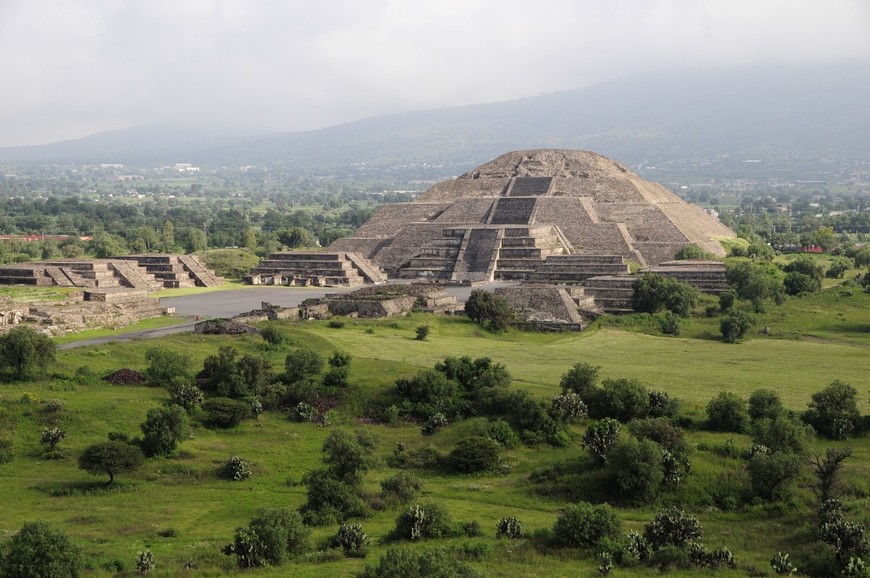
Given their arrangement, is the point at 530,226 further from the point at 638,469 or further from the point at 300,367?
the point at 638,469

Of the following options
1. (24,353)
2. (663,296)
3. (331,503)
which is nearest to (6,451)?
(24,353)

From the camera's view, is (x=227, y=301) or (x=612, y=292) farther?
(x=227, y=301)

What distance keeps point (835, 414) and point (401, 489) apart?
43.8 ft

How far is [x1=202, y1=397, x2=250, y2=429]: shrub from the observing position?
1393 inches

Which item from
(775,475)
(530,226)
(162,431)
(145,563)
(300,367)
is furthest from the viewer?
(530,226)

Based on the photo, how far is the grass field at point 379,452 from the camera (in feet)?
82.4

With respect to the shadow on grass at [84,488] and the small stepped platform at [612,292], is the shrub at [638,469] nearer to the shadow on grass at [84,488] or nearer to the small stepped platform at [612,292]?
the shadow on grass at [84,488]

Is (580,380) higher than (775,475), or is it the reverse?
(580,380)

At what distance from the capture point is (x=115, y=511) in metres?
28.1

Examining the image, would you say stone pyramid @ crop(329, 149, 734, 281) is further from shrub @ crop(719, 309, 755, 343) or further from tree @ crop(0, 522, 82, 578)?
tree @ crop(0, 522, 82, 578)

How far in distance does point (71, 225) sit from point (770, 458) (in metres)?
122

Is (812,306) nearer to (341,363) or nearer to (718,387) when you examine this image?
(718,387)

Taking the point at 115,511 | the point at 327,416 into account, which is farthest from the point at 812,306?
the point at 115,511

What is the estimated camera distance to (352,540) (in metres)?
24.8
